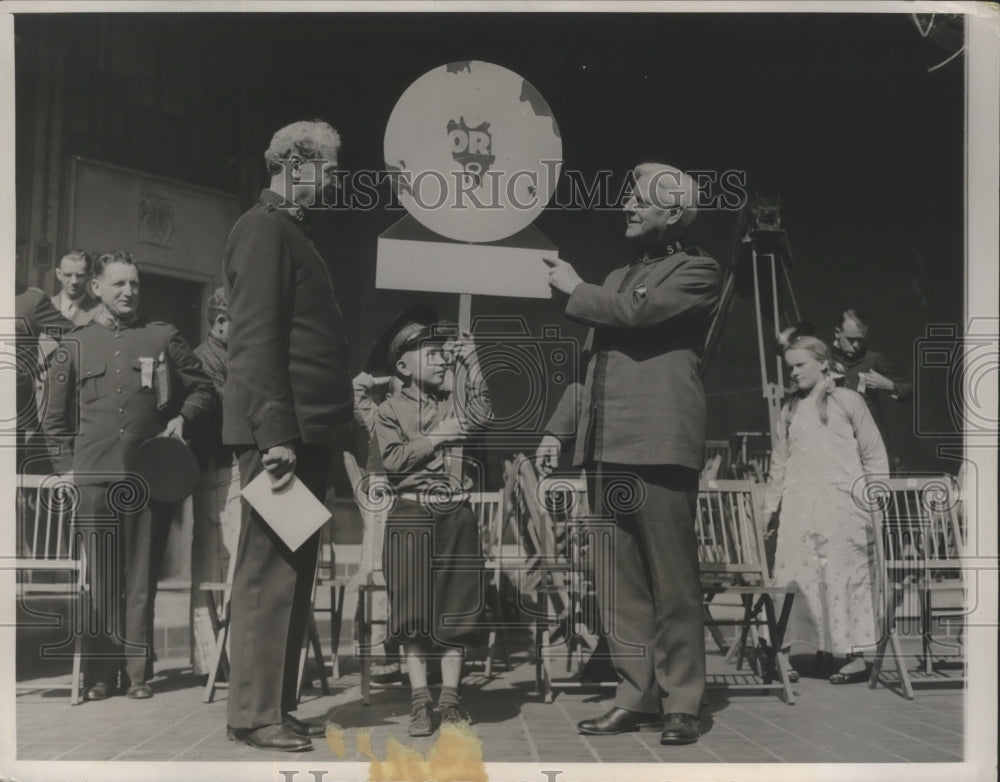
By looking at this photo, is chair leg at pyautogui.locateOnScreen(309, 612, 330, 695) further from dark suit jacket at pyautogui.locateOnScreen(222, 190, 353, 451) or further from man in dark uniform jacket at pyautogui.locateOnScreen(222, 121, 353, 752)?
dark suit jacket at pyautogui.locateOnScreen(222, 190, 353, 451)

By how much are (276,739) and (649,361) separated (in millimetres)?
2083

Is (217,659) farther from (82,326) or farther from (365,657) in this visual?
(82,326)

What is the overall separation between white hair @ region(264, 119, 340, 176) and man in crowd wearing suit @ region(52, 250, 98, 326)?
105 centimetres

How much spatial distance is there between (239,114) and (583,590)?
2728mm

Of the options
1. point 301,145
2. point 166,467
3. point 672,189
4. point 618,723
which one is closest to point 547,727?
point 618,723

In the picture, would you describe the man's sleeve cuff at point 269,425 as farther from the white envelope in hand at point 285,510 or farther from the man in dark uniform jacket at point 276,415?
the white envelope in hand at point 285,510

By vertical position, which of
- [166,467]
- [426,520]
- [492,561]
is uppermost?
[166,467]

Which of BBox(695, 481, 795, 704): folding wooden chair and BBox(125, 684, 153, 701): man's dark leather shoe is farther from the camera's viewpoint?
BBox(695, 481, 795, 704): folding wooden chair

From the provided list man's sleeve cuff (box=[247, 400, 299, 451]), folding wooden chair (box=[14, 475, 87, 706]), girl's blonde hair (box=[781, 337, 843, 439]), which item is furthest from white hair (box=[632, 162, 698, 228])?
folding wooden chair (box=[14, 475, 87, 706])

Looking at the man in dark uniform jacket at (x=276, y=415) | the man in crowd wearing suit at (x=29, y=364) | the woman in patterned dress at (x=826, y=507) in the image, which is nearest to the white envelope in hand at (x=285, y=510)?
the man in dark uniform jacket at (x=276, y=415)

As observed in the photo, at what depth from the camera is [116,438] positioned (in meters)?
5.02

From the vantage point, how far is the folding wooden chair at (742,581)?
5.02 m

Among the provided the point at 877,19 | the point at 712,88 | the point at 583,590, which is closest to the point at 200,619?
the point at 583,590

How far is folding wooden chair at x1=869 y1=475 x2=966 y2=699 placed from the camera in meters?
4.92
